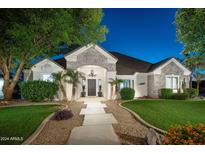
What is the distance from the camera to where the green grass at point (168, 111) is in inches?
261

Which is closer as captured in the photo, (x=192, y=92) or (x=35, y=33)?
(x=192, y=92)

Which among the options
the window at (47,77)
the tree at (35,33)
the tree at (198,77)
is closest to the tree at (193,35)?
the tree at (198,77)

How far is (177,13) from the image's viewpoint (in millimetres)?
6688

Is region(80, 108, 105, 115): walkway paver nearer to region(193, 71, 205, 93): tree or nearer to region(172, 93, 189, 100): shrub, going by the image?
region(172, 93, 189, 100): shrub

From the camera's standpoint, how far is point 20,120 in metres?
6.98

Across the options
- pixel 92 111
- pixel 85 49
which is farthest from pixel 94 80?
pixel 92 111

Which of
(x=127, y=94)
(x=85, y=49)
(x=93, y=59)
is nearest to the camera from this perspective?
(x=127, y=94)

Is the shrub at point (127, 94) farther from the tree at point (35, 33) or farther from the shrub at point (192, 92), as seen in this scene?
the tree at point (35, 33)

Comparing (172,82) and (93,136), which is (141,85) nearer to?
(172,82)

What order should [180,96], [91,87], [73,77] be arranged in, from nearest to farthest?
[180,96] → [73,77] → [91,87]

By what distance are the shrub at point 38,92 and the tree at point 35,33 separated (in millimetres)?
541

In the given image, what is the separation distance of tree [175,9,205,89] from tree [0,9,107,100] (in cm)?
293

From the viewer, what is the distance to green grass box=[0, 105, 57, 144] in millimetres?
5754

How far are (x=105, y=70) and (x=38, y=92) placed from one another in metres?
5.06
